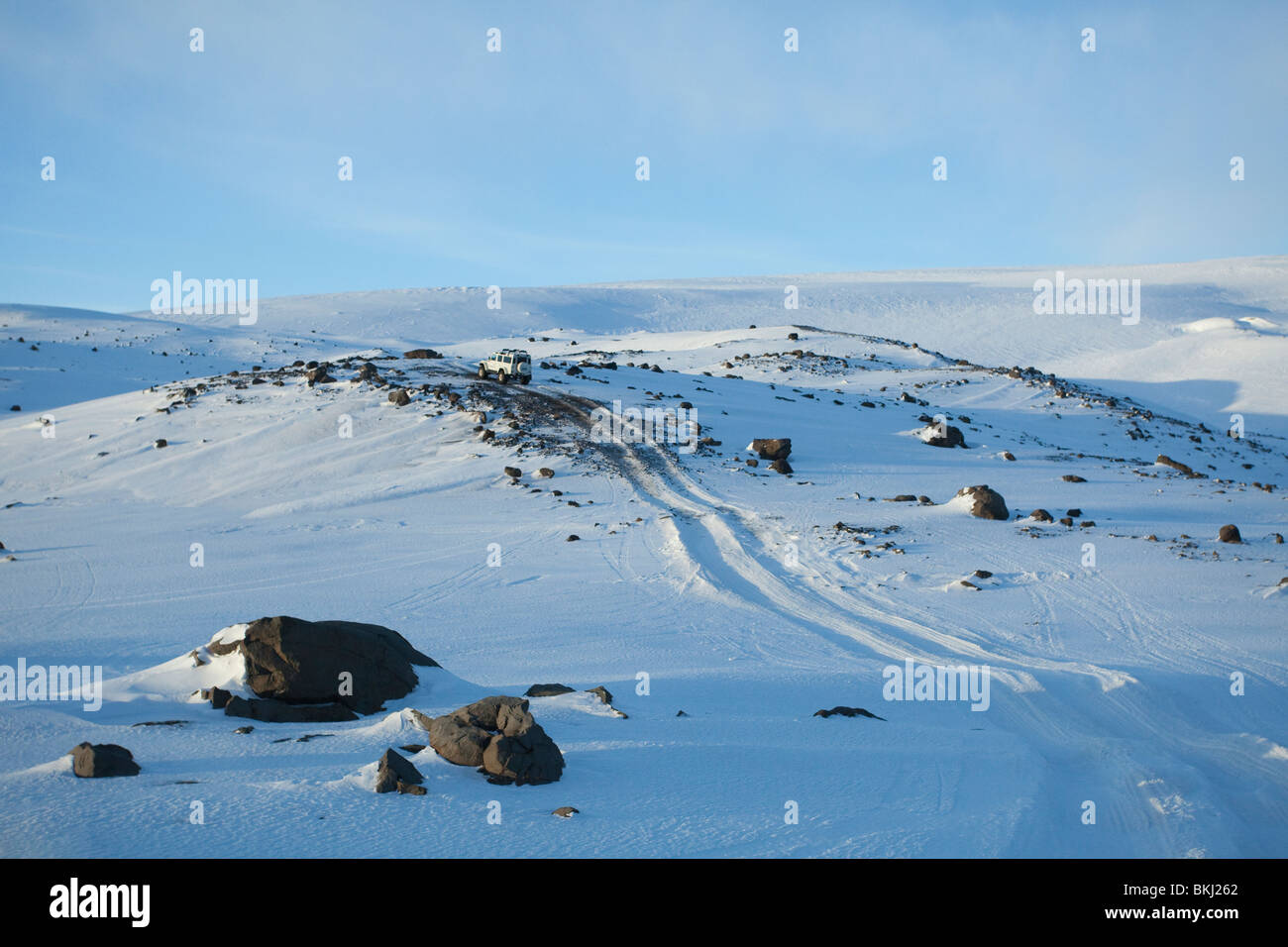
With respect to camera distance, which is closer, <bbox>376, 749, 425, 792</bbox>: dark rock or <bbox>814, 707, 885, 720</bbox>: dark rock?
<bbox>376, 749, 425, 792</bbox>: dark rock

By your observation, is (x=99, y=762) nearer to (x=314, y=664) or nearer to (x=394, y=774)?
(x=394, y=774)

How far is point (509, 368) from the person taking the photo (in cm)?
3338

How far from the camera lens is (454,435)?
27078 mm

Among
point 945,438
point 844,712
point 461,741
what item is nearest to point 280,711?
point 461,741

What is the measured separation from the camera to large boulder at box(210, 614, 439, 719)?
829 cm

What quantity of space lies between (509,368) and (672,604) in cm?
2055

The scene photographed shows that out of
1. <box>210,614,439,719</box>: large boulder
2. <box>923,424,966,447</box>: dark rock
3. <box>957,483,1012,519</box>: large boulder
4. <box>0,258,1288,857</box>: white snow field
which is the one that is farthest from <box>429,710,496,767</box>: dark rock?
<box>923,424,966,447</box>: dark rock

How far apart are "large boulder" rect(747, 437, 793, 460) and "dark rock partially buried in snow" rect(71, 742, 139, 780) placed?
71.6 ft

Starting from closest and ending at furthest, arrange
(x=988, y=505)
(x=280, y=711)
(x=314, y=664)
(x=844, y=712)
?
(x=280, y=711) < (x=314, y=664) < (x=844, y=712) < (x=988, y=505)

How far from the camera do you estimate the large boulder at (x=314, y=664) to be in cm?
829

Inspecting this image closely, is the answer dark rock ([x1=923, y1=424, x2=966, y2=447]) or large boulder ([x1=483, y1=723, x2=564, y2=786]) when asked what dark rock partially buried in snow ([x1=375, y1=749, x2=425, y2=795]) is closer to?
large boulder ([x1=483, y1=723, x2=564, y2=786])

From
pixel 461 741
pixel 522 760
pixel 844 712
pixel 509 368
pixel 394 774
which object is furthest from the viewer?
pixel 509 368

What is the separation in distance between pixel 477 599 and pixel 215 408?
68.8 feet
